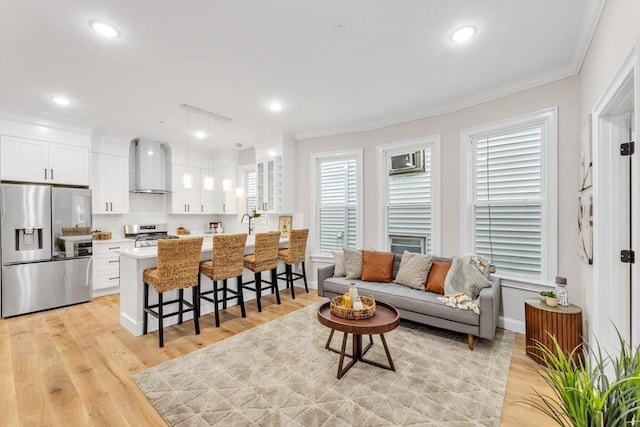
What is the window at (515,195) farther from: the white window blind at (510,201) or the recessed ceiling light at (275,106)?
the recessed ceiling light at (275,106)

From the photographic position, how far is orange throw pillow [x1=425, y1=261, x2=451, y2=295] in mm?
3292

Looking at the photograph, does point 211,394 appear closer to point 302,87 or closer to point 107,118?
point 302,87

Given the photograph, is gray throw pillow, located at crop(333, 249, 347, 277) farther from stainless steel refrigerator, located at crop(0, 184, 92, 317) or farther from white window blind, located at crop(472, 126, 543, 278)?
stainless steel refrigerator, located at crop(0, 184, 92, 317)

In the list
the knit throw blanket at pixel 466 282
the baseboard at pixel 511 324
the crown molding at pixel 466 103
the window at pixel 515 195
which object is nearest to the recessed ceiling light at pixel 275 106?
the crown molding at pixel 466 103

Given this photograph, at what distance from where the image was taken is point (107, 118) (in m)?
4.26

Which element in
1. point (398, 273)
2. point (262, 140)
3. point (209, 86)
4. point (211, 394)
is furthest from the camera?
point (262, 140)

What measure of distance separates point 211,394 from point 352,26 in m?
3.04

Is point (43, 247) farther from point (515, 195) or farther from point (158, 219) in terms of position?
point (515, 195)

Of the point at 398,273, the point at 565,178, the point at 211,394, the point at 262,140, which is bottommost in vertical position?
the point at 211,394

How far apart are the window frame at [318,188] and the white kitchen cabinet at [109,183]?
3.45 metres

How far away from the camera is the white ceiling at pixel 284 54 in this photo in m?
2.05

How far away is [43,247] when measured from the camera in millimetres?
4016

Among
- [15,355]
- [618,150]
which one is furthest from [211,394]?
[618,150]

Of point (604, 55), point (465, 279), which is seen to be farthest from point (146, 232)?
point (604, 55)
